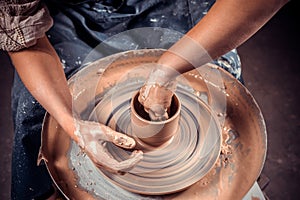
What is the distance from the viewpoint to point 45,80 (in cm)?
163

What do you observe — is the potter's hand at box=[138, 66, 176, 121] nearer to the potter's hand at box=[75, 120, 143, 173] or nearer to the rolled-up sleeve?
the potter's hand at box=[75, 120, 143, 173]

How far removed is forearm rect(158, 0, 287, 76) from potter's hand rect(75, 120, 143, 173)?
310 mm

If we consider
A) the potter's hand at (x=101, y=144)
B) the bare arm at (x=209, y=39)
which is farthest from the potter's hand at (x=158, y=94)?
the potter's hand at (x=101, y=144)

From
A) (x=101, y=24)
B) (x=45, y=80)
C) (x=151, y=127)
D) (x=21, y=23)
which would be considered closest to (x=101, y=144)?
(x=151, y=127)

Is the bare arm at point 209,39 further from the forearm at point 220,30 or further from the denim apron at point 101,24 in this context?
the denim apron at point 101,24

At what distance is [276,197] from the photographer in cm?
237

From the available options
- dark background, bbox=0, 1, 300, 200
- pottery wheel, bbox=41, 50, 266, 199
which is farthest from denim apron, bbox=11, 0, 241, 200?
dark background, bbox=0, 1, 300, 200

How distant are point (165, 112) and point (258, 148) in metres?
0.41

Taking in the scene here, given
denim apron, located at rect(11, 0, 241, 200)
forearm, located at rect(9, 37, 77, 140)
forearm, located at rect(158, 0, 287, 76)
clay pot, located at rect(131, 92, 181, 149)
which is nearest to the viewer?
forearm, located at rect(158, 0, 287, 76)

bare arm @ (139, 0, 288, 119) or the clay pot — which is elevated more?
bare arm @ (139, 0, 288, 119)

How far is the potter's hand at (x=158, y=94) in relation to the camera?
58.0 inches

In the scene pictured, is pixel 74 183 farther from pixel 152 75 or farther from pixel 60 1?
pixel 60 1

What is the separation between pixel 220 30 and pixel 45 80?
2.28 feet

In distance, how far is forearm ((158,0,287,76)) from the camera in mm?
1337
